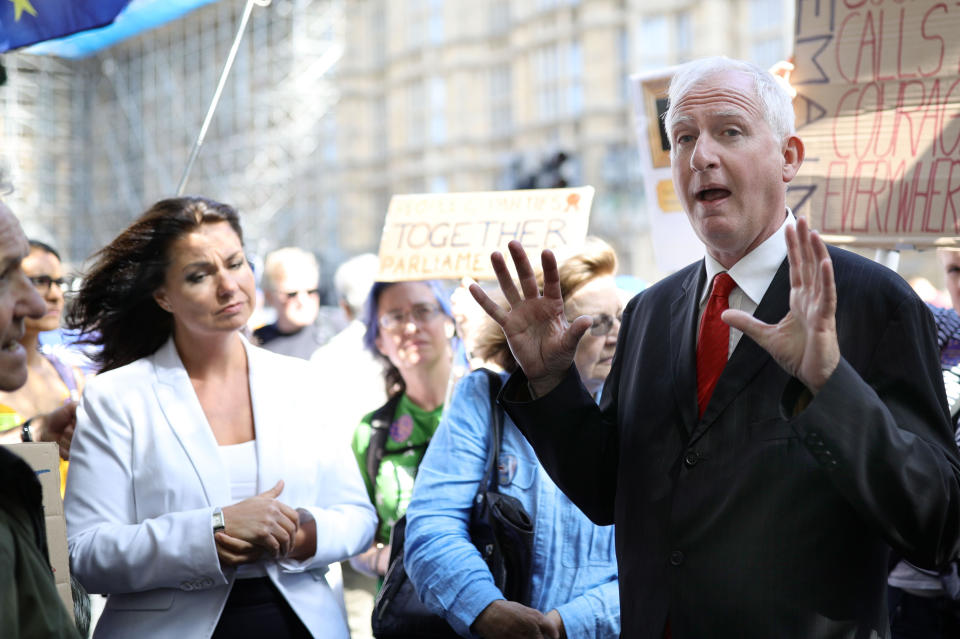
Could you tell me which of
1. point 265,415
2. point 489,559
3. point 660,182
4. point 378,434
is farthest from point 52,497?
point 660,182

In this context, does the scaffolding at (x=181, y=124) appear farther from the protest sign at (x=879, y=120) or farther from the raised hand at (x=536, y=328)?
the raised hand at (x=536, y=328)

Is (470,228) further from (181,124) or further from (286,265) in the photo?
(181,124)

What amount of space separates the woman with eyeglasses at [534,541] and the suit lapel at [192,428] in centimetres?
40

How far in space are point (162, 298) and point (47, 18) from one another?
0.99 m

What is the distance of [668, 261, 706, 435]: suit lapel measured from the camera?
1.54m

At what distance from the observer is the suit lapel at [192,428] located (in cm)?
217

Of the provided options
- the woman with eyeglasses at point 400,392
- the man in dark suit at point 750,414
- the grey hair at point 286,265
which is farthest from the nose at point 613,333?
the grey hair at point 286,265

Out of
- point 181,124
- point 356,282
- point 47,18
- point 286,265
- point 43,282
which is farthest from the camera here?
point 181,124

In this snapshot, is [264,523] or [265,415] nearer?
[264,523]

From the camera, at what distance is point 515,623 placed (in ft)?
6.56

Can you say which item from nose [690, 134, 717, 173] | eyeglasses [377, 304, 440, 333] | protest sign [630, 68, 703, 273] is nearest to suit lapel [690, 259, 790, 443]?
nose [690, 134, 717, 173]

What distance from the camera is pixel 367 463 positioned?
3113mm

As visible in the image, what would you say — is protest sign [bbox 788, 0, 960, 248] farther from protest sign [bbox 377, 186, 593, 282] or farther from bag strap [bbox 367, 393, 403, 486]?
bag strap [bbox 367, 393, 403, 486]

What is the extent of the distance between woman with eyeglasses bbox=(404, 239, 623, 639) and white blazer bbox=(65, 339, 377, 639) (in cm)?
21
